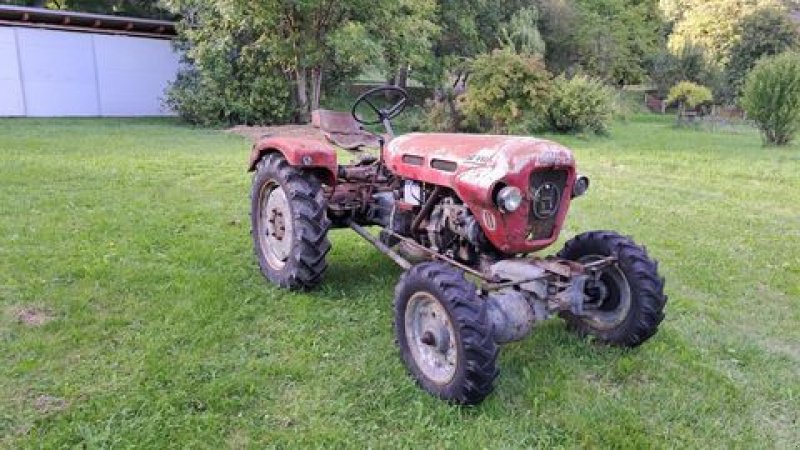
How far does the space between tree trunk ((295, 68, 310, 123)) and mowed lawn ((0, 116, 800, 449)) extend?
8.58 m

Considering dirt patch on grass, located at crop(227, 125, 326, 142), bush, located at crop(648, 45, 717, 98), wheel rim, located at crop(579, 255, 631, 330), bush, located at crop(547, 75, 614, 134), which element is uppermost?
bush, located at crop(648, 45, 717, 98)

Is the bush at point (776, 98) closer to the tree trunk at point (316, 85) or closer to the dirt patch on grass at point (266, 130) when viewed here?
the tree trunk at point (316, 85)

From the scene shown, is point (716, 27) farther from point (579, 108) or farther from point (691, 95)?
point (579, 108)

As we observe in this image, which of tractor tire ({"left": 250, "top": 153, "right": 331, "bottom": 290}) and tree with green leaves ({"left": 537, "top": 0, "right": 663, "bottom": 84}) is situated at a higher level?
tree with green leaves ({"left": 537, "top": 0, "right": 663, "bottom": 84})

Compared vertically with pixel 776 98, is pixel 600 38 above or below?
above

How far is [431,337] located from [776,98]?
13.4 meters

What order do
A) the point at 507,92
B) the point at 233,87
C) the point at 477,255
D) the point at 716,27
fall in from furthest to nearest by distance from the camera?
the point at 716,27, the point at 233,87, the point at 507,92, the point at 477,255

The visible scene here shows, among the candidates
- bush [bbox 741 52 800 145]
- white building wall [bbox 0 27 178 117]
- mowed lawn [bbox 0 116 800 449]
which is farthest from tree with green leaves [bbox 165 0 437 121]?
mowed lawn [bbox 0 116 800 449]

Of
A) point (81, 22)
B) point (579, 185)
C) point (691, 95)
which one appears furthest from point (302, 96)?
point (691, 95)

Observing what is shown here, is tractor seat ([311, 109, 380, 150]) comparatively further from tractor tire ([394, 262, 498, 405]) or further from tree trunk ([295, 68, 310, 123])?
tree trunk ([295, 68, 310, 123])

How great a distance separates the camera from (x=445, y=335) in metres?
2.68

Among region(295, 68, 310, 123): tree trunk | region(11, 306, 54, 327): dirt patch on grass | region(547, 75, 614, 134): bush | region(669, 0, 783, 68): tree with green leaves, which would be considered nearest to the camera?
region(11, 306, 54, 327): dirt patch on grass

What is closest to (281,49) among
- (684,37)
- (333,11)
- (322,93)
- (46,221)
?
(333,11)

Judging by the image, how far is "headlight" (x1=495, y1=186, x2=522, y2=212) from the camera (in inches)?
106
